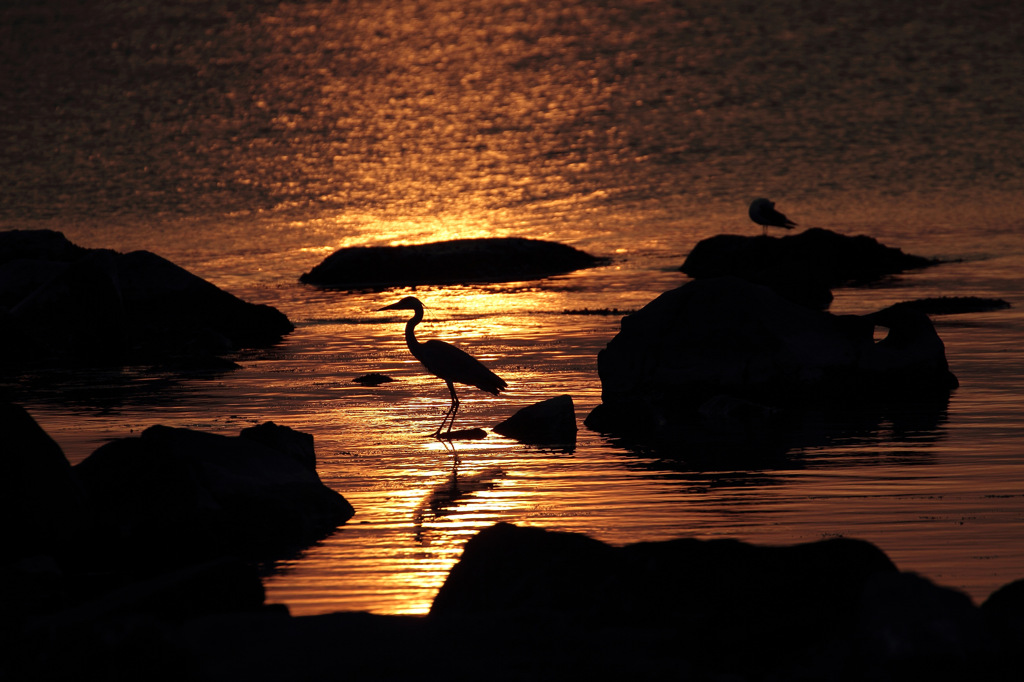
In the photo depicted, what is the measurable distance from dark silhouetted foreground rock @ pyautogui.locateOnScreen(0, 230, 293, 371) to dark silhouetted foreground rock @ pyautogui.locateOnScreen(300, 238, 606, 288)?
266 inches

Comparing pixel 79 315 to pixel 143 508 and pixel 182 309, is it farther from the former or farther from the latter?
pixel 143 508

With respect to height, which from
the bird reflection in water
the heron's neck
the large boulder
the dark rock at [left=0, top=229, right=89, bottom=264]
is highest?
the dark rock at [left=0, top=229, right=89, bottom=264]

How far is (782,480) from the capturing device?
10.9 metres

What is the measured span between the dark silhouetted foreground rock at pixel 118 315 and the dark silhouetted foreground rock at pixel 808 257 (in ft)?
31.8

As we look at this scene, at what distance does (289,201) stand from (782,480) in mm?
35503

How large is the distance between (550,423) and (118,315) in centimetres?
1013

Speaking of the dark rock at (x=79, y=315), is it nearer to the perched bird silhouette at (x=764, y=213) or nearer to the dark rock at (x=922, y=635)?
the perched bird silhouette at (x=764, y=213)

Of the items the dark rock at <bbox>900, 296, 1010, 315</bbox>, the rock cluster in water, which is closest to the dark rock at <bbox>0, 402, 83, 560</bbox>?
the rock cluster in water

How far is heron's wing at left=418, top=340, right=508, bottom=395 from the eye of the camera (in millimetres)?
14289

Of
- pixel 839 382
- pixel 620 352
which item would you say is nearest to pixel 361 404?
pixel 620 352

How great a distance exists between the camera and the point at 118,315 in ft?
68.0

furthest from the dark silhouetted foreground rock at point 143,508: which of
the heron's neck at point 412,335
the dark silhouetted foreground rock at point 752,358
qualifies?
the dark silhouetted foreground rock at point 752,358

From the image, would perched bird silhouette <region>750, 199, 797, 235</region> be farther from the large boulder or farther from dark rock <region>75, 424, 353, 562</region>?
the large boulder

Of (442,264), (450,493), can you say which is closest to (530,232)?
(442,264)
